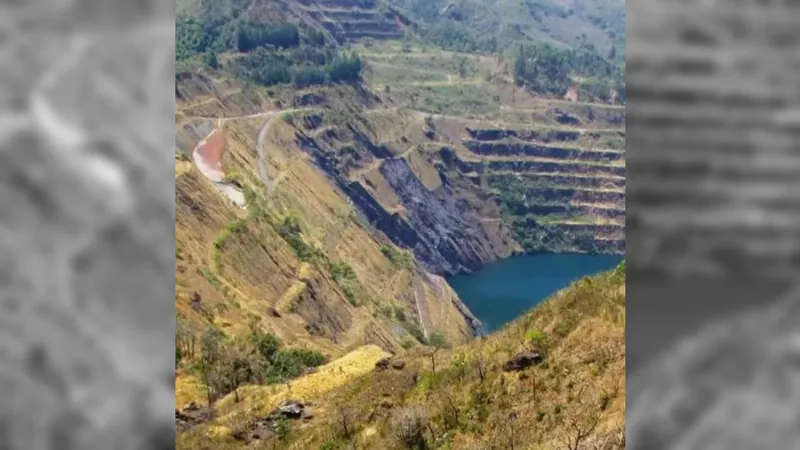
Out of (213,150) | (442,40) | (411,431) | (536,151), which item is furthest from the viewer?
(442,40)

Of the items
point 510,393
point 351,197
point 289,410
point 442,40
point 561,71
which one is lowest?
point 351,197

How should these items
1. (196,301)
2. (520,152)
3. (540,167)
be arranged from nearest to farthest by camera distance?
1. (196,301)
2. (540,167)
3. (520,152)

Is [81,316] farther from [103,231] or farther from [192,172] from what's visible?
[192,172]

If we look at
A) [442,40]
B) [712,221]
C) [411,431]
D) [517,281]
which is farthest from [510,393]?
[442,40]

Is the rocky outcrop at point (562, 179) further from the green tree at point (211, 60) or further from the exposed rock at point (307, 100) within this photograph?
the green tree at point (211, 60)

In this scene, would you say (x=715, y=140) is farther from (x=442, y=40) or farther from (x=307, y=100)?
(x=442, y=40)

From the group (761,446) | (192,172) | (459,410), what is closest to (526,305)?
(192,172)

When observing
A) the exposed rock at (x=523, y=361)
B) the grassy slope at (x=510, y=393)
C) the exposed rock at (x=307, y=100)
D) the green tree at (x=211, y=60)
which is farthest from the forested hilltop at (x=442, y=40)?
the exposed rock at (x=523, y=361)
